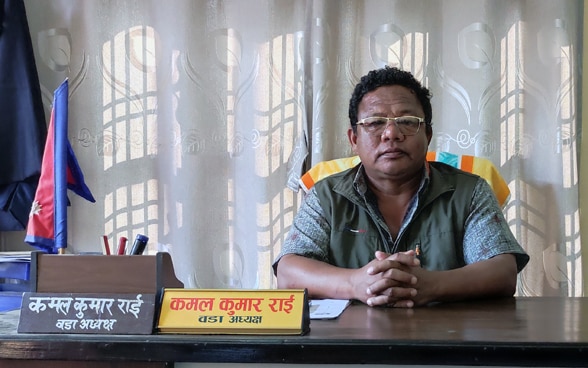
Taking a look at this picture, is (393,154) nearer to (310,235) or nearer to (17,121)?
(310,235)

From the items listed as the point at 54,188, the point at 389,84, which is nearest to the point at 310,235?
the point at 389,84

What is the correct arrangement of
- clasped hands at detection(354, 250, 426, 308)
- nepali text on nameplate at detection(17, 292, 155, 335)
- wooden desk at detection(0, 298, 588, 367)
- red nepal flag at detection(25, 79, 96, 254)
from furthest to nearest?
clasped hands at detection(354, 250, 426, 308) → red nepal flag at detection(25, 79, 96, 254) → nepali text on nameplate at detection(17, 292, 155, 335) → wooden desk at detection(0, 298, 588, 367)

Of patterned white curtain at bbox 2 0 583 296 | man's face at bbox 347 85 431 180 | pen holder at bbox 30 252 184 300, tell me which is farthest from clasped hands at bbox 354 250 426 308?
patterned white curtain at bbox 2 0 583 296

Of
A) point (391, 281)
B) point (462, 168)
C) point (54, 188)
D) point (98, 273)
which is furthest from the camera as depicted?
point (462, 168)

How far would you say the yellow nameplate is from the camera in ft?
2.93

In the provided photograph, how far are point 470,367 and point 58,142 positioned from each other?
71 centimetres

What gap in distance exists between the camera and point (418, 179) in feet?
5.61

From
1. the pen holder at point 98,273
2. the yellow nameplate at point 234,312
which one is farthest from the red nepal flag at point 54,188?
the yellow nameplate at point 234,312

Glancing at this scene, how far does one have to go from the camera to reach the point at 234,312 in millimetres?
909

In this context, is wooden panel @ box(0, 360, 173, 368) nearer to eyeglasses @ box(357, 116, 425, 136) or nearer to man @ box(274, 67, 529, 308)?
man @ box(274, 67, 529, 308)

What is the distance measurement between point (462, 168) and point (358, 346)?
1.42m

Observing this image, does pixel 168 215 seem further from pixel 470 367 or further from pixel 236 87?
pixel 470 367

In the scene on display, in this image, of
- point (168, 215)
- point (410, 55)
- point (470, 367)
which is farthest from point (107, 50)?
point (470, 367)

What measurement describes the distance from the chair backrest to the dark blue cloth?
0.97m
